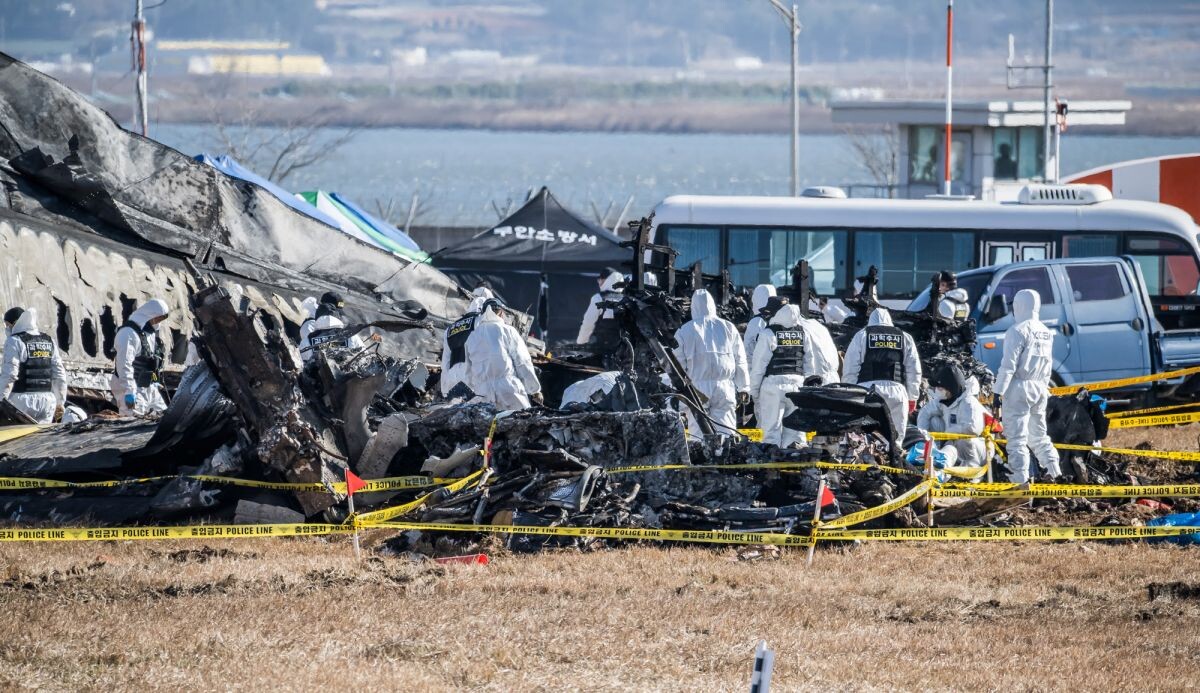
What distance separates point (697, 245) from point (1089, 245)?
16.2 feet

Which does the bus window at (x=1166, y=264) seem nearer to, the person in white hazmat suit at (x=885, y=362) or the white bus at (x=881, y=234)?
the white bus at (x=881, y=234)

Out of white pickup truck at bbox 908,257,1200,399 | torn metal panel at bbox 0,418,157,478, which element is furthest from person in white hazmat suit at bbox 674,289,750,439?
torn metal panel at bbox 0,418,157,478

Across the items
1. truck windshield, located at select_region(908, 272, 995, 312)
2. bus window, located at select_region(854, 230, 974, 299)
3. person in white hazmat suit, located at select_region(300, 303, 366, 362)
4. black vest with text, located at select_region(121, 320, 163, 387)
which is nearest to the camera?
black vest with text, located at select_region(121, 320, 163, 387)

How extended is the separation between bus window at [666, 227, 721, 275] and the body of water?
116 ft

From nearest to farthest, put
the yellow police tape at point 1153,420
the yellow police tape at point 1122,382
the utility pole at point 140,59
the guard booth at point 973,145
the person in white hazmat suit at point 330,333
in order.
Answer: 1. the yellow police tape at point 1153,420
2. the yellow police tape at point 1122,382
3. the person in white hazmat suit at point 330,333
4. the utility pole at point 140,59
5. the guard booth at point 973,145

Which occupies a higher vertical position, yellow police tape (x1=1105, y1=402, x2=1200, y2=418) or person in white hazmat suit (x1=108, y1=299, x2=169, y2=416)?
person in white hazmat suit (x1=108, y1=299, x2=169, y2=416)

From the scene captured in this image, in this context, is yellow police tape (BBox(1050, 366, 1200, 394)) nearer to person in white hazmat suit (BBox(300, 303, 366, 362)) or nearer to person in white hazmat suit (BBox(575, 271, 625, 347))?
person in white hazmat suit (BBox(575, 271, 625, 347))

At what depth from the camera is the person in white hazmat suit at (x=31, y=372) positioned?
14.6m

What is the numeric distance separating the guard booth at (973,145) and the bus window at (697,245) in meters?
9.87


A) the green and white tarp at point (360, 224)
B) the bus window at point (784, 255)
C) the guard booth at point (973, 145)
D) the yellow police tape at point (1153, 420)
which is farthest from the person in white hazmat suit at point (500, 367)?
the guard booth at point (973, 145)

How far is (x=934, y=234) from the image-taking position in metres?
20.4

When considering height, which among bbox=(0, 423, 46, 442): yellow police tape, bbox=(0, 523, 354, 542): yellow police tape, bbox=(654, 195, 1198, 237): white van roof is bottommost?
bbox=(0, 523, 354, 542): yellow police tape

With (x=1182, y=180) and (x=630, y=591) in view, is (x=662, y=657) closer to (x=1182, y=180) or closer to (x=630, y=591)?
(x=630, y=591)

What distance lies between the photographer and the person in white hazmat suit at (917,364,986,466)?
12.8 meters
